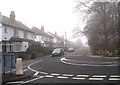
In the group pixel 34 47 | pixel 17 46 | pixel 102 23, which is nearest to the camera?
pixel 102 23

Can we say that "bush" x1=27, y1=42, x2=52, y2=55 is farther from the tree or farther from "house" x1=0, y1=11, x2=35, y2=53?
the tree

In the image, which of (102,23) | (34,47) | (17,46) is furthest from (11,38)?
(102,23)

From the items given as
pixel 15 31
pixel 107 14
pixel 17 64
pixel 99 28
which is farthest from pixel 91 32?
pixel 17 64

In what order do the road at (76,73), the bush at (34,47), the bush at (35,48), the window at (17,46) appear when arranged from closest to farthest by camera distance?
the road at (76,73) < the window at (17,46) < the bush at (35,48) < the bush at (34,47)

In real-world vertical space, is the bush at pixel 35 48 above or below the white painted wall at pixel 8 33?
A: below

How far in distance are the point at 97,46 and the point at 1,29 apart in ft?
59.0

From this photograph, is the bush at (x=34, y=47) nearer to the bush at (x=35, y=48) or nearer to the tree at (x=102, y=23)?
the bush at (x=35, y=48)

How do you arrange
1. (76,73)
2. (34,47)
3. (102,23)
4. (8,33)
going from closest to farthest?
(76,73) → (102,23) → (34,47) → (8,33)

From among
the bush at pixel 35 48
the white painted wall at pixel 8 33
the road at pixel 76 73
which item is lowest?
the road at pixel 76 73

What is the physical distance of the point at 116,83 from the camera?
41.3 ft

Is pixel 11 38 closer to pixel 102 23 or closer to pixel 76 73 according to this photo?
pixel 102 23

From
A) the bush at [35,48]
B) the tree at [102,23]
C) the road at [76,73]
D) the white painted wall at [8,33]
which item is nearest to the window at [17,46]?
the bush at [35,48]

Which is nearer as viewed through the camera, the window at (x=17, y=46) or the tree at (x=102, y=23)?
the tree at (x=102, y=23)

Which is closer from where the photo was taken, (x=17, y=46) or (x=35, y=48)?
(x=17, y=46)
